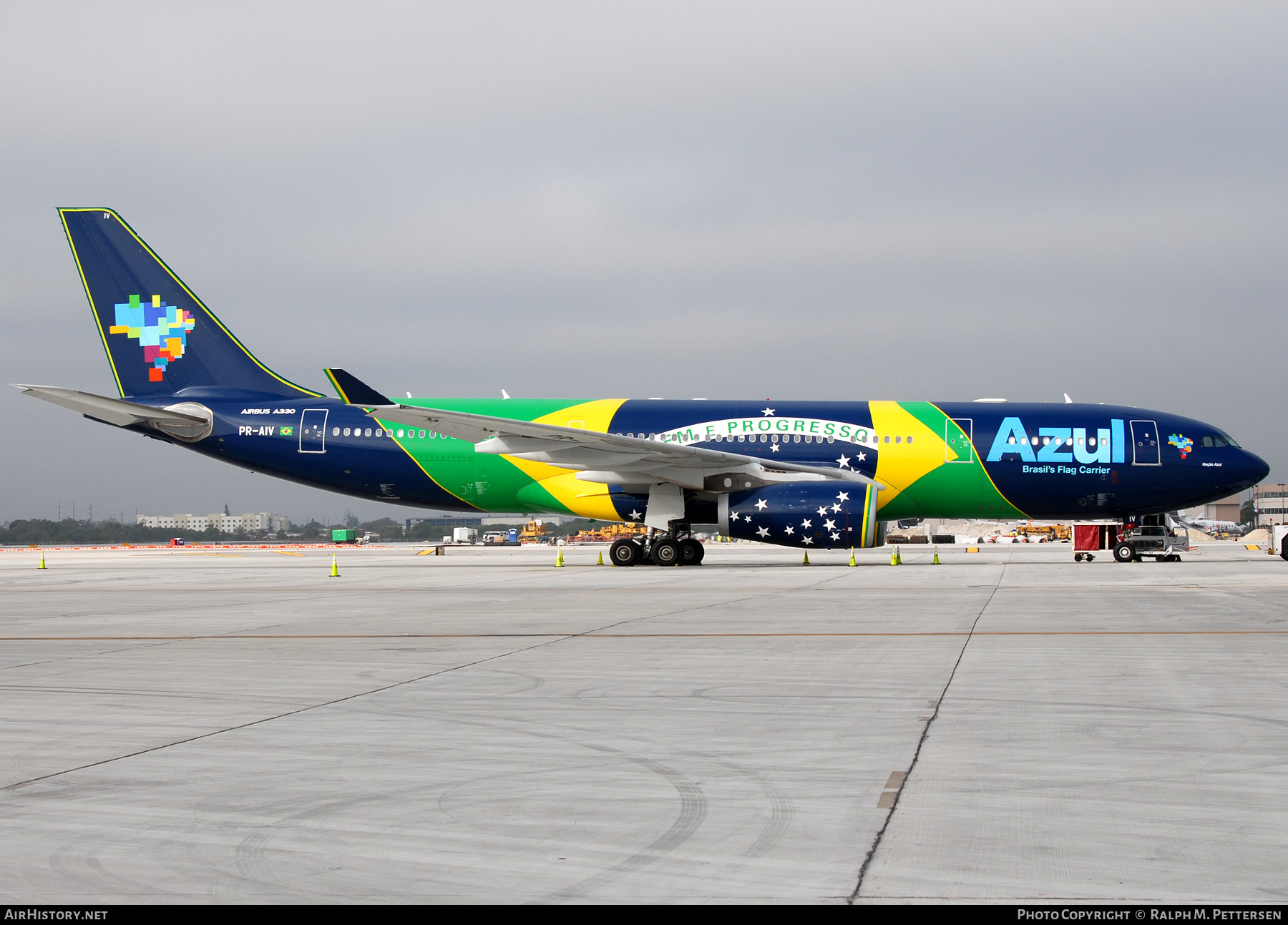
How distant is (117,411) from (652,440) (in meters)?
12.8

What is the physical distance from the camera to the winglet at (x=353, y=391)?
2227 cm

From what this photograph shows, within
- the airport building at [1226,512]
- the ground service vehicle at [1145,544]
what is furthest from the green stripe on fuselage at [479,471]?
the airport building at [1226,512]

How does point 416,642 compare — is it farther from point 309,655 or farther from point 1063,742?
point 1063,742

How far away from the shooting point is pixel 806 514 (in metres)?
23.3

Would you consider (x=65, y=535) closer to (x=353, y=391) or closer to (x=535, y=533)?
(x=535, y=533)

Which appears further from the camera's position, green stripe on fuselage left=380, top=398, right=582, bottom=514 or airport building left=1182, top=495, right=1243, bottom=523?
airport building left=1182, top=495, right=1243, bottom=523

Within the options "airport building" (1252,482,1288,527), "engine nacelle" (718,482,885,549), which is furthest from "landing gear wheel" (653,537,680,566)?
"airport building" (1252,482,1288,527)

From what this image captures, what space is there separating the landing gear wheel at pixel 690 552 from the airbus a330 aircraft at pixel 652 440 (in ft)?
0.18

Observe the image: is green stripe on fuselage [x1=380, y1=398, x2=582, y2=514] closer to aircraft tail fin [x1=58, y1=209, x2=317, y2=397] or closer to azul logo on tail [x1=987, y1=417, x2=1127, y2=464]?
aircraft tail fin [x1=58, y1=209, x2=317, y2=397]

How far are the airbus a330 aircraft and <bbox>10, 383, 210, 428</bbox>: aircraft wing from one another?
0.16 ft

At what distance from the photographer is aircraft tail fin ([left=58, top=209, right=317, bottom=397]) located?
27.5 m

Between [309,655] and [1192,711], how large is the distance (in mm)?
6806

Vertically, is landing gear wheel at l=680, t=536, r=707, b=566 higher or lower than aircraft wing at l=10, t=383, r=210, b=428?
lower

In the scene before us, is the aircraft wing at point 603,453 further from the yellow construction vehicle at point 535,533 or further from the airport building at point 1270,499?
the airport building at point 1270,499
